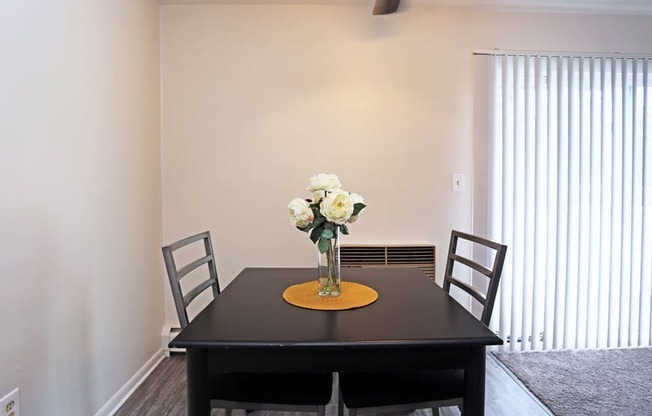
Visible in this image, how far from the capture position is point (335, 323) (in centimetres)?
102

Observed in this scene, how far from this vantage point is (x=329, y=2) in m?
2.19

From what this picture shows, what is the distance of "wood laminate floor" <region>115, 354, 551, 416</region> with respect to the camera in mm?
1667

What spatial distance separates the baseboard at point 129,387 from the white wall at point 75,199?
0.04 metres

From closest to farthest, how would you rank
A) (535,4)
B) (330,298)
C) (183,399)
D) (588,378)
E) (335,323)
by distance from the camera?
(335,323)
(330,298)
(183,399)
(588,378)
(535,4)

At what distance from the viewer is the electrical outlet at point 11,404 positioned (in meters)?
1.08

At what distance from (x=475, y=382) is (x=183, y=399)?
5.05 ft

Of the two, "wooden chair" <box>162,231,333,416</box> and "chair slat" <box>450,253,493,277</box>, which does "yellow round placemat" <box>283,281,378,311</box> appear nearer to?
"wooden chair" <box>162,231,333,416</box>

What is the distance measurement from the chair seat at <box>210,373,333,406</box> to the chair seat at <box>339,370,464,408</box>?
0.08 metres

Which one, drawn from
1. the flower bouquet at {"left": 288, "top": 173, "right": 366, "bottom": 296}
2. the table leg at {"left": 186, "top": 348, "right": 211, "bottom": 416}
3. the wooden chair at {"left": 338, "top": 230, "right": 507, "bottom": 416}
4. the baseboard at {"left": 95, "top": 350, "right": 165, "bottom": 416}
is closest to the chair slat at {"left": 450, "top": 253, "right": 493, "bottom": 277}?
the wooden chair at {"left": 338, "top": 230, "right": 507, "bottom": 416}

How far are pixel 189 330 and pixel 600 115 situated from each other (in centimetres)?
283

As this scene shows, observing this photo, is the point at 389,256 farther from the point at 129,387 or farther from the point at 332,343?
the point at 129,387

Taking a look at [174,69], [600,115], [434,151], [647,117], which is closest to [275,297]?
[434,151]

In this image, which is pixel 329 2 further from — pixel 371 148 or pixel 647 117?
pixel 647 117

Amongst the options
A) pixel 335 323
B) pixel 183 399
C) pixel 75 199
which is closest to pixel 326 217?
pixel 335 323
